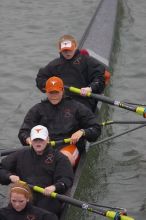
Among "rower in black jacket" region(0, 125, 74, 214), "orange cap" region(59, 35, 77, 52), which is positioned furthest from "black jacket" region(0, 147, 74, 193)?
"orange cap" region(59, 35, 77, 52)

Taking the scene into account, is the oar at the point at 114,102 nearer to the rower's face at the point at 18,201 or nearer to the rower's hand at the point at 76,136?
the rower's hand at the point at 76,136

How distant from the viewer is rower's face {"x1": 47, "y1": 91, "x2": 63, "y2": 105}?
10500 millimetres

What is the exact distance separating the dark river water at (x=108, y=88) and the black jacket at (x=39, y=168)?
0.84m

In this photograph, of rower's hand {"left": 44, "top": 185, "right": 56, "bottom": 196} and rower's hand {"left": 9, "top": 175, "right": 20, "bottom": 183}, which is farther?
rower's hand {"left": 9, "top": 175, "right": 20, "bottom": 183}

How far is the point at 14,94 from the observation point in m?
17.0

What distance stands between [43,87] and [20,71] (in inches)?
249

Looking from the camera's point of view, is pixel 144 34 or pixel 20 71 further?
pixel 144 34

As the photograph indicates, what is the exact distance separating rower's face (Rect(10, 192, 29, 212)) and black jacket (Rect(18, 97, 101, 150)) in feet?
8.12

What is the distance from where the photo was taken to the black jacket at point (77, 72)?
40.6 feet

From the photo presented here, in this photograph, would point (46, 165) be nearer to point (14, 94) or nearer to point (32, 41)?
point (14, 94)

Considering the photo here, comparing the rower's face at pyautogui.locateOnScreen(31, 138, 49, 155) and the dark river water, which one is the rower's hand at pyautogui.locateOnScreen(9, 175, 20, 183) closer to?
the rower's face at pyautogui.locateOnScreen(31, 138, 49, 155)

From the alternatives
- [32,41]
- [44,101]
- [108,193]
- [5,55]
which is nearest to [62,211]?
[44,101]

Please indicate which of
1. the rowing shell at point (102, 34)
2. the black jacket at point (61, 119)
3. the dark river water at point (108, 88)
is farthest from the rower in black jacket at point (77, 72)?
the black jacket at point (61, 119)

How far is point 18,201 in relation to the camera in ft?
27.2
